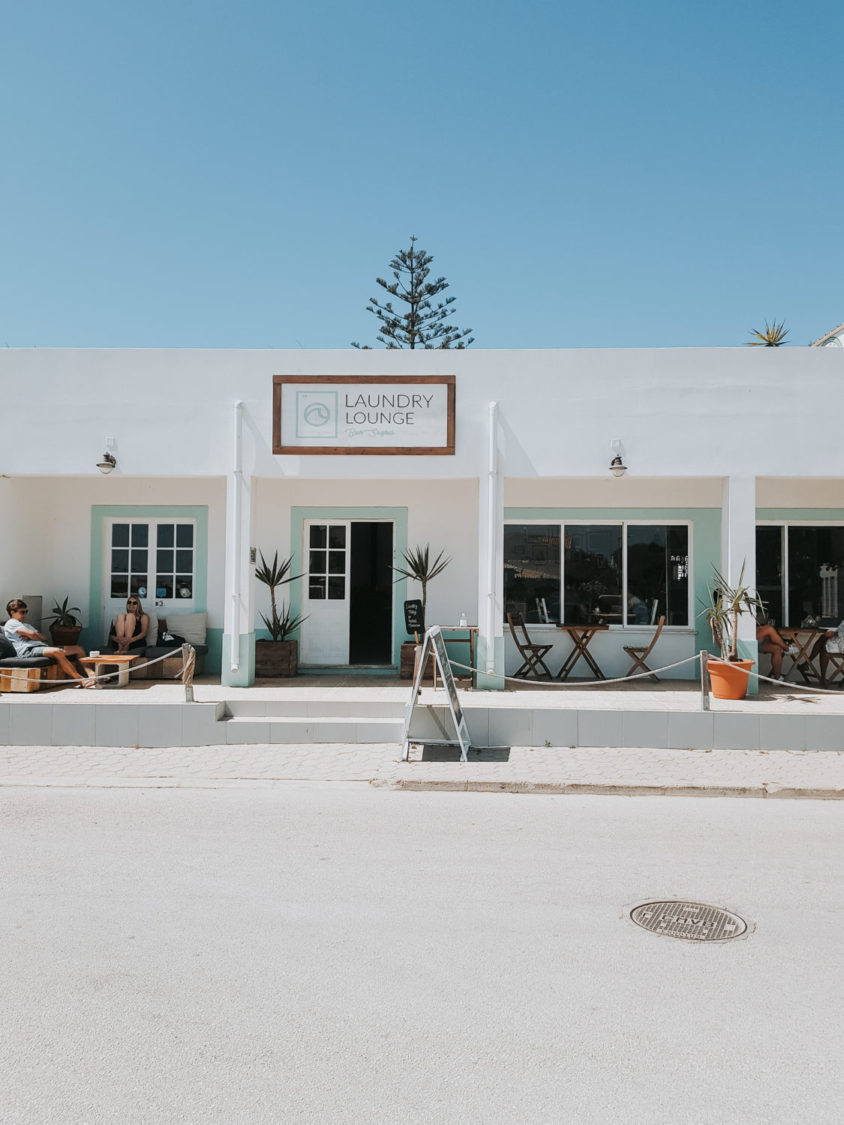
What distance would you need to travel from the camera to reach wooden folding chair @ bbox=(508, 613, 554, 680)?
37.6 ft

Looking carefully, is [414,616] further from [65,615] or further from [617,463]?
[65,615]

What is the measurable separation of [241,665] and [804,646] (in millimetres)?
7167

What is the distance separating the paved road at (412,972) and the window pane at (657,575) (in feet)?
18.9

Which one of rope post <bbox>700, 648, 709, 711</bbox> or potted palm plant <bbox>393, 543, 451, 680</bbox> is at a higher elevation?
potted palm plant <bbox>393, 543, 451, 680</bbox>

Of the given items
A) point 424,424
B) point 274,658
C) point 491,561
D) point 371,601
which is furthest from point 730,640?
point 274,658

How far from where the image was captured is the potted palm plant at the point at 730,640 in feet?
31.8

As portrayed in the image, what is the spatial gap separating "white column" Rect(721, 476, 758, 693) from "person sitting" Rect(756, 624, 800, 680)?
1115mm

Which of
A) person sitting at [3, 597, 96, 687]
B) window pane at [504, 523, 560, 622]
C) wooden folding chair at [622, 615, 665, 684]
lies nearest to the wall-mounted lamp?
window pane at [504, 523, 560, 622]

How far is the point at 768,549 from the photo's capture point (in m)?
12.0

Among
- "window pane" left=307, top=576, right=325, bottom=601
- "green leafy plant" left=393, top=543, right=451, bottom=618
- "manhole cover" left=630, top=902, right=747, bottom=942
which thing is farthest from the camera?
"window pane" left=307, top=576, right=325, bottom=601

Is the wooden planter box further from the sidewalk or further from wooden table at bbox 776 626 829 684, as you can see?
wooden table at bbox 776 626 829 684

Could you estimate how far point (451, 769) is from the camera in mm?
7707

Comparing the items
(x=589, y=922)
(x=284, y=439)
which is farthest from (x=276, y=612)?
(x=589, y=922)

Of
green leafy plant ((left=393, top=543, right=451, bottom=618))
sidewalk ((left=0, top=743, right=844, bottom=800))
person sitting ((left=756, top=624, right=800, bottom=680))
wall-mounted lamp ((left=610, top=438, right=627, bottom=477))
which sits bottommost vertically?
sidewalk ((left=0, top=743, right=844, bottom=800))
